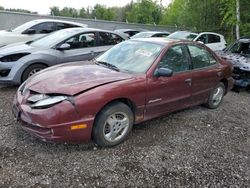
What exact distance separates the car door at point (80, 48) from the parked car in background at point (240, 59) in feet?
12.5

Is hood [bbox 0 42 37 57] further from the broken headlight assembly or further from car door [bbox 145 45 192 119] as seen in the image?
car door [bbox 145 45 192 119]

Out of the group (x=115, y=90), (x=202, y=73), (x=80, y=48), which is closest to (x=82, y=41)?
(x=80, y=48)

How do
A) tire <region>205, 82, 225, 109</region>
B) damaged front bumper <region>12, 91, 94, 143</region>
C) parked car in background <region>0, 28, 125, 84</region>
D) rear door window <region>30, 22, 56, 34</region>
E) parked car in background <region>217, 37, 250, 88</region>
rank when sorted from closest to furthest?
damaged front bumper <region>12, 91, 94, 143</region> → tire <region>205, 82, 225, 109</region> → parked car in background <region>0, 28, 125, 84</region> → parked car in background <region>217, 37, 250, 88</region> → rear door window <region>30, 22, 56, 34</region>

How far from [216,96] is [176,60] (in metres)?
1.68

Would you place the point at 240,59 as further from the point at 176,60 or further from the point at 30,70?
the point at 30,70

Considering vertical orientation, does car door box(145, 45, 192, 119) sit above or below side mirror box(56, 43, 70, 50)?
below

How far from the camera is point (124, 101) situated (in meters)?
4.58

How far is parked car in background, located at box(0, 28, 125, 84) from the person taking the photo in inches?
264

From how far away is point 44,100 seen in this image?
398cm

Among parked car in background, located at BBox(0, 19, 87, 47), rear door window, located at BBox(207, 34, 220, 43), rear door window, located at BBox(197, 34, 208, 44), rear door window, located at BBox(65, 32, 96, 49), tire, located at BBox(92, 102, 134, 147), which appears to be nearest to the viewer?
tire, located at BBox(92, 102, 134, 147)

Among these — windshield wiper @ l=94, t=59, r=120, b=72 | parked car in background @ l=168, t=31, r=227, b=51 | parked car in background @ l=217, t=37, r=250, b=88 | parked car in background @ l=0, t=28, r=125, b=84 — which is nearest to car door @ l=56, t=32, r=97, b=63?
parked car in background @ l=0, t=28, r=125, b=84

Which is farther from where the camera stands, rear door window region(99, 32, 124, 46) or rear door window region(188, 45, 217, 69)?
rear door window region(99, 32, 124, 46)

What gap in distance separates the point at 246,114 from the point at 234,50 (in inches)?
139

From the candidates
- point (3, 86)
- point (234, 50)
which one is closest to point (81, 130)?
point (3, 86)
